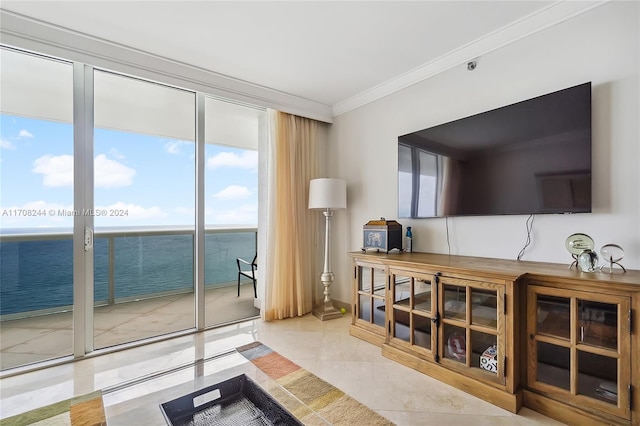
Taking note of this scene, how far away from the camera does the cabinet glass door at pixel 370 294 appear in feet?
8.13

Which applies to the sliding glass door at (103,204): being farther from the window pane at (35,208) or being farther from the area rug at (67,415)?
the area rug at (67,415)

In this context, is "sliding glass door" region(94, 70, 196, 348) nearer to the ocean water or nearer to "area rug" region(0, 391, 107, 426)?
the ocean water

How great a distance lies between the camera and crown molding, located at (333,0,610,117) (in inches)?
72.0

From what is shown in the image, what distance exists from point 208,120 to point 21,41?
1.37 meters

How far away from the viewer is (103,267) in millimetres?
2439

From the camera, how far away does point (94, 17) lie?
196 cm

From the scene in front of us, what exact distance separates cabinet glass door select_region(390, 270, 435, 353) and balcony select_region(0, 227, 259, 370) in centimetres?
173

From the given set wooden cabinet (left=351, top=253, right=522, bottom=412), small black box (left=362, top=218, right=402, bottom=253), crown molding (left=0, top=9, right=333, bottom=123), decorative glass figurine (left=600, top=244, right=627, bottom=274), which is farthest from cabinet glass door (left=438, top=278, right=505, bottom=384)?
crown molding (left=0, top=9, right=333, bottom=123)

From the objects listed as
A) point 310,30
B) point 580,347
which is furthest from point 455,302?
point 310,30

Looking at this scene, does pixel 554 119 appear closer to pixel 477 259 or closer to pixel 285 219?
pixel 477 259

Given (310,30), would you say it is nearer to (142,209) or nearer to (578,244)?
(142,209)

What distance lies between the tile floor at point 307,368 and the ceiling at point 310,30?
7.66ft

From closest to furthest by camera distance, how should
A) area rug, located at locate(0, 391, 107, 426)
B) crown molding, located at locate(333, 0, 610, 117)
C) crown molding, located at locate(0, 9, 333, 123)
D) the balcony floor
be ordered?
area rug, located at locate(0, 391, 107, 426)
crown molding, located at locate(333, 0, 610, 117)
crown molding, located at locate(0, 9, 333, 123)
the balcony floor

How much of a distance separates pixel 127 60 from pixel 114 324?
2.24 meters
